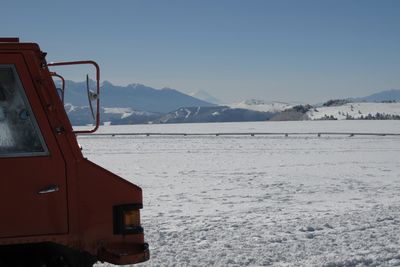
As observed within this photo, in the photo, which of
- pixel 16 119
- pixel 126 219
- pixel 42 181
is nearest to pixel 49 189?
pixel 42 181

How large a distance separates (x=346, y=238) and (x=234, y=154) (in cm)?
1754

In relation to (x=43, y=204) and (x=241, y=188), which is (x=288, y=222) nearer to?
(x=241, y=188)

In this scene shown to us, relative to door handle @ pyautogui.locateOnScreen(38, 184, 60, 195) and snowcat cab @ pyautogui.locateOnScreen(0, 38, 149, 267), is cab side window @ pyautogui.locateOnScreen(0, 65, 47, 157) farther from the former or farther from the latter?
door handle @ pyautogui.locateOnScreen(38, 184, 60, 195)

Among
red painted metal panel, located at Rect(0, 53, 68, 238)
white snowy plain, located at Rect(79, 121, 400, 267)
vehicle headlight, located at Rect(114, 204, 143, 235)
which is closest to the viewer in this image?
red painted metal panel, located at Rect(0, 53, 68, 238)

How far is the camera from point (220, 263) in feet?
19.9

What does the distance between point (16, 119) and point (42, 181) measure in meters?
0.47

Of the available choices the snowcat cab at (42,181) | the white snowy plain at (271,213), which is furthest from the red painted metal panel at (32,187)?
the white snowy plain at (271,213)

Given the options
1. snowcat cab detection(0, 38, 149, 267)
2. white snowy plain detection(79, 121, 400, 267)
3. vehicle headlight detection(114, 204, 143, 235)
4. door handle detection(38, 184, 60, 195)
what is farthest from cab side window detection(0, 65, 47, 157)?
white snowy plain detection(79, 121, 400, 267)

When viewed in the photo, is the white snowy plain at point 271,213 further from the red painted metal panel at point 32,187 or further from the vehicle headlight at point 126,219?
the red painted metal panel at point 32,187

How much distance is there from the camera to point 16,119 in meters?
3.58

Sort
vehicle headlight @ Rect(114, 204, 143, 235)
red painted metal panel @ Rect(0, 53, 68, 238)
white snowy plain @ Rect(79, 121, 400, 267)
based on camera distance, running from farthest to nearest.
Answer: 1. white snowy plain @ Rect(79, 121, 400, 267)
2. vehicle headlight @ Rect(114, 204, 143, 235)
3. red painted metal panel @ Rect(0, 53, 68, 238)

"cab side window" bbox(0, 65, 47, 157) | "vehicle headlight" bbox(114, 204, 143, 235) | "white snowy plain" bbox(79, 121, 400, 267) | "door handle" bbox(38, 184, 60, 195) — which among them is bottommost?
"white snowy plain" bbox(79, 121, 400, 267)

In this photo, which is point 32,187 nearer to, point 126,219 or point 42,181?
point 42,181

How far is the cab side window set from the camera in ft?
11.6
